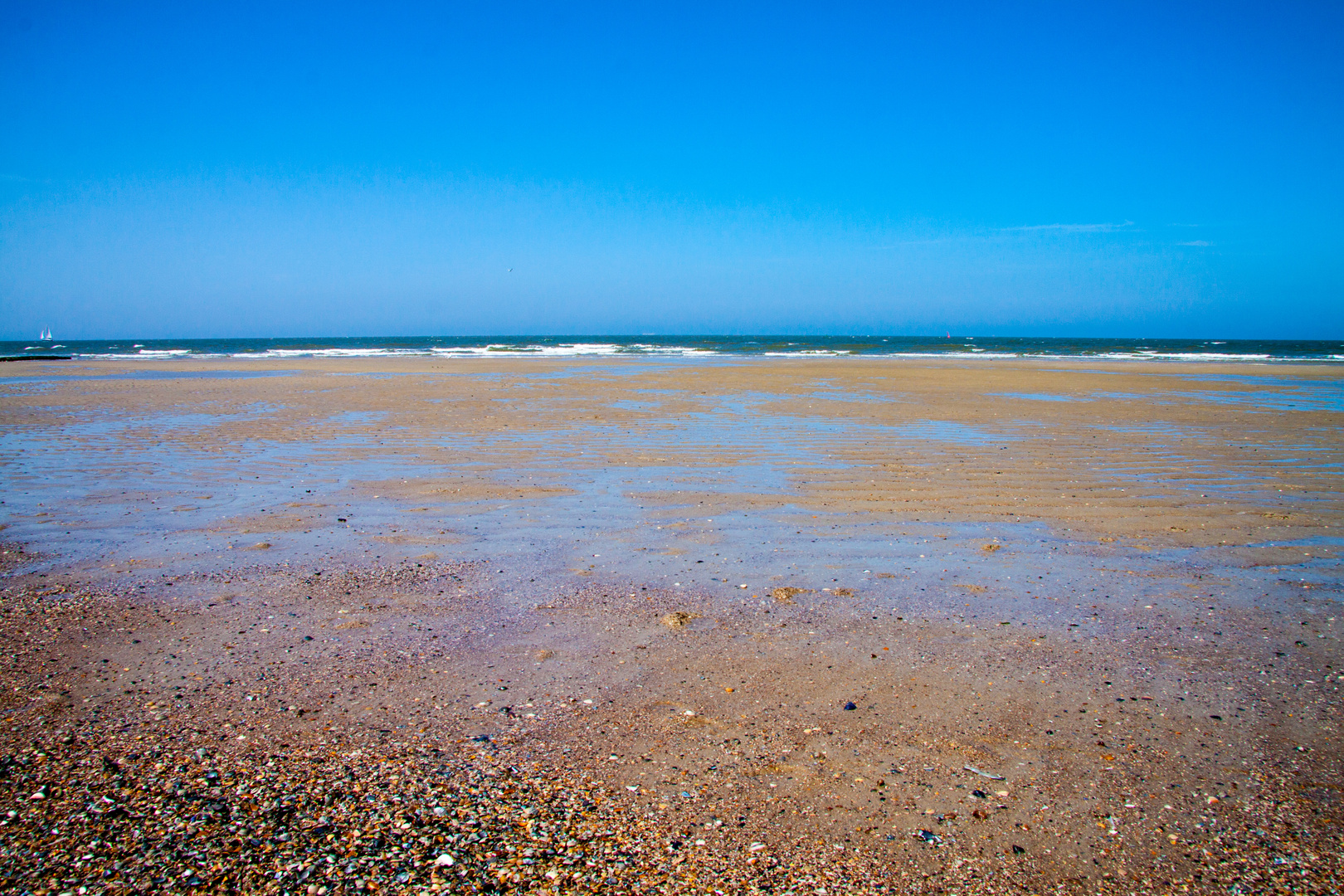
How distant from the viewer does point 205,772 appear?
2959mm

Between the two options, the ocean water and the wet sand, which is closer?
the wet sand

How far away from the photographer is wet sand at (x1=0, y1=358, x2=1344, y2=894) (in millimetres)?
2596

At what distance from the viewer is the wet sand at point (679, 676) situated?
2.60 metres

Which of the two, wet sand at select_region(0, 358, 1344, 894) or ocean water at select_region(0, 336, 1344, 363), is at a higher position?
ocean water at select_region(0, 336, 1344, 363)

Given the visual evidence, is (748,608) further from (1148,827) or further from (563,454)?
(563,454)

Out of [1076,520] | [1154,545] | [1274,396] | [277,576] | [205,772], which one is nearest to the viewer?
[205,772]

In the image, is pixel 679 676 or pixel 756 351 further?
pixel 756 351

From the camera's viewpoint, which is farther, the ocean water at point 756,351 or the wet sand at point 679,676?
the ocean water at point 756,351

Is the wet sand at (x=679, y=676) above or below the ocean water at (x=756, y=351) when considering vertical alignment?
below

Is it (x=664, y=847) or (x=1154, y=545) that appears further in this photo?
(x=1154, y=545)

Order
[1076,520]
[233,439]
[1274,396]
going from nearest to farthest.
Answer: [1076,520], [233,439], [1274,396]

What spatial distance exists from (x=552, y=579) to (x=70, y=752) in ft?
9.58

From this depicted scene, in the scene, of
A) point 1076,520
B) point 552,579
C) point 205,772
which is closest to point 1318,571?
point 1076,520

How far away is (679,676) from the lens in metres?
3.93
